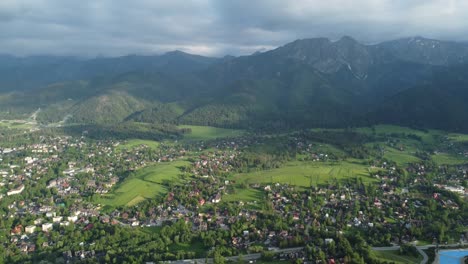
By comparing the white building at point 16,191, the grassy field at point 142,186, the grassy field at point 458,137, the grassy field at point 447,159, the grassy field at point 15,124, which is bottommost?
the grassy field at point 15,124

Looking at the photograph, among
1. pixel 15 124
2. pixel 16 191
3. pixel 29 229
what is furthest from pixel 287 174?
pixel 15 124

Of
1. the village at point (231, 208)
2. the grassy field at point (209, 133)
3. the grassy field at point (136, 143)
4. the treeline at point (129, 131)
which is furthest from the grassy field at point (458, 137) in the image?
the grassy field at point (136, 143)

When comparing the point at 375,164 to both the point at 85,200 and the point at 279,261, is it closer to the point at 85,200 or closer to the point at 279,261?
the point at 279,261

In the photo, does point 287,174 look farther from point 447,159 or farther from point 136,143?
point 136,143

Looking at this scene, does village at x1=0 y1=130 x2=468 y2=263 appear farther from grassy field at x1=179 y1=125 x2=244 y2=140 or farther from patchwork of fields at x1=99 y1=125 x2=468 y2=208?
grassy field at x1=179 y1=125 x2=244 y2=140

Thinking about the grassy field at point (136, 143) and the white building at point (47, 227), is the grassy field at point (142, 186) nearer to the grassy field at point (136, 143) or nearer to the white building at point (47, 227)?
the white building at point (47, 227)

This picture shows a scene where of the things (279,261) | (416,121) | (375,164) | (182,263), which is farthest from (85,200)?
(416,121)

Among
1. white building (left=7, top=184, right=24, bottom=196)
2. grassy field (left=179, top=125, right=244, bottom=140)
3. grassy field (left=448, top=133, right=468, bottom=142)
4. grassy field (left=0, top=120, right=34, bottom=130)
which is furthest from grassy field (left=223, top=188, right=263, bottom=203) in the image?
grassy field (left=0, top=120, right=34, bottom=130)
